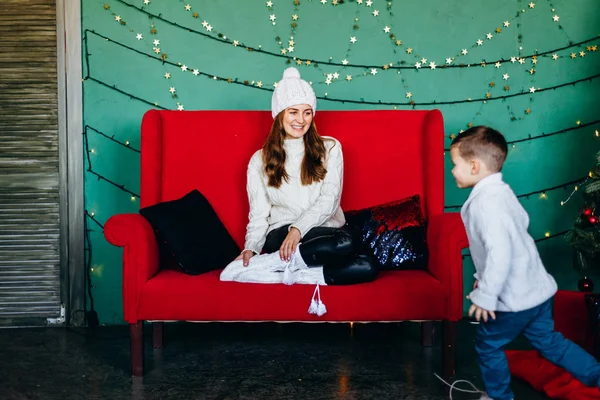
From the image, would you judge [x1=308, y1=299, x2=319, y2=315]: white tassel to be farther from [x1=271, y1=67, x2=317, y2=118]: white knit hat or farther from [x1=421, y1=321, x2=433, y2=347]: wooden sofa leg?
[x1=271, y1=67, x2=317, y2=118]: white knit hat

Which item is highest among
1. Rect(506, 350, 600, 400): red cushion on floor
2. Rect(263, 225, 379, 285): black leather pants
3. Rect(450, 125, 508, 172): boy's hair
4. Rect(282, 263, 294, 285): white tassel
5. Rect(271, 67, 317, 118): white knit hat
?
Rect(271, 67, 317, 118): white knit hat

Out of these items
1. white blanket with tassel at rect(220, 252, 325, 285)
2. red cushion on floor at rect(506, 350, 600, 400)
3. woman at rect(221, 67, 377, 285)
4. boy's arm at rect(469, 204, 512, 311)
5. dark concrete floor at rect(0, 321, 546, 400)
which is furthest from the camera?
woman at rect(221, 67, 377, 285)

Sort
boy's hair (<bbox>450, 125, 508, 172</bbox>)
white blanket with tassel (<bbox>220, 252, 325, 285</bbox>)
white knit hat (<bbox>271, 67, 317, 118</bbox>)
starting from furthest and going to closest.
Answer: white knit hat (<bbox>271, 67, 317, 118</bbox>) → white blanket with tassel (<bbox>220, 252, 325, 285</bbox>) → boy's hair (<bbox>450, 125, 508, 172</bbox>)

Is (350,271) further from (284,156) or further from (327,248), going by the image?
(284,156)

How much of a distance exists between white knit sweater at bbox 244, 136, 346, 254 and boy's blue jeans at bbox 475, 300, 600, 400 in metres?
0.98

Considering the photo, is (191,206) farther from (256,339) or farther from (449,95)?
(449,95)

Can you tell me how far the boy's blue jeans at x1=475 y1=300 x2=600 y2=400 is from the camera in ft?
6.81

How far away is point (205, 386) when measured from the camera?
2.49m

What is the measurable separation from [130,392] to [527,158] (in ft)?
8.04

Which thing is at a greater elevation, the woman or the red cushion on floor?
the woman

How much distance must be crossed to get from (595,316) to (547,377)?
0.37 meters

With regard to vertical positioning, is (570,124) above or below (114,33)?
below

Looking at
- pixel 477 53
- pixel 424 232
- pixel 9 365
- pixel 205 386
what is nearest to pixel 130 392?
pixel 205 386

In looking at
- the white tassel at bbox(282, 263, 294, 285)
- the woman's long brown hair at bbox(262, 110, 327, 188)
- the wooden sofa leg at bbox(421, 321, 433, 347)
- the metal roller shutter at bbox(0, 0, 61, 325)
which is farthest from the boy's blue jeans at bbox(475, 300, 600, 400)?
the metal roller shutter at bbox(0, 0, 61, 325)
